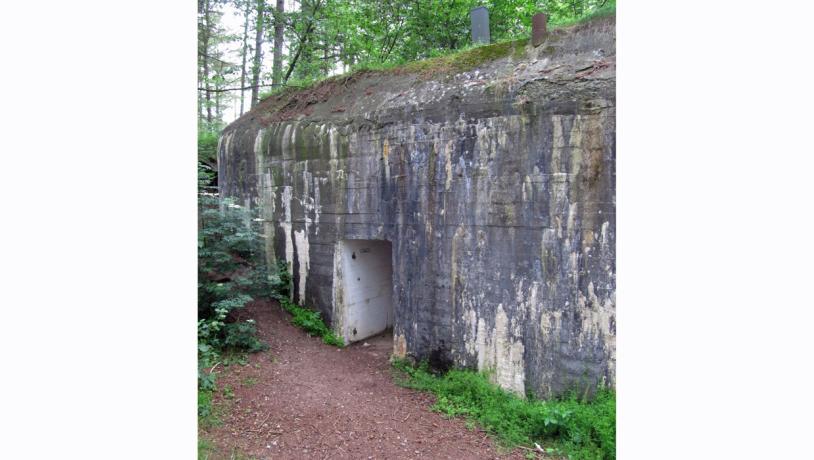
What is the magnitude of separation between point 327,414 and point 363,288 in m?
2.88

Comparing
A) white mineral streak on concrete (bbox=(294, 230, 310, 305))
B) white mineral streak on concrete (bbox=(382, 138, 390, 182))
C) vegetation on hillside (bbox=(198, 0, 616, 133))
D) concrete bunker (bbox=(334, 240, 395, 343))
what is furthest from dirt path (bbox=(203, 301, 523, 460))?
Answer: vegetation on hillside (bbox=(198, 0, 616, 133))

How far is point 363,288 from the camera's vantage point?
26.1 feet

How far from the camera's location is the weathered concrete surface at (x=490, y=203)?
524 cm

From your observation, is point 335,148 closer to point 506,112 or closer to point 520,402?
point 506,112

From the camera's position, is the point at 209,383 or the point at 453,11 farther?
the point at 453,11

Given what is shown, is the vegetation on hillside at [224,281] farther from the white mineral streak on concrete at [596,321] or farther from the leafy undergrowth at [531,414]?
the white mineral streak on concrete at [596,321]

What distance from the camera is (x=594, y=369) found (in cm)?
523

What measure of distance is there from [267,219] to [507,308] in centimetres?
497

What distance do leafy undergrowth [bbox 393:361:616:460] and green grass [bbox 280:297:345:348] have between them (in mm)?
1779

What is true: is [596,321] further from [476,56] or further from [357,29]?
[357,29]

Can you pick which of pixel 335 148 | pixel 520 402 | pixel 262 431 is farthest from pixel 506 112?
pixel 262 431

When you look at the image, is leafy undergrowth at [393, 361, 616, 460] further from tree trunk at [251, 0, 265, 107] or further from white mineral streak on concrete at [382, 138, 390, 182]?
tree trunk at [251, 0, 265, 107]

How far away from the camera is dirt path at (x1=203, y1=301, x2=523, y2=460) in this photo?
4.67 m

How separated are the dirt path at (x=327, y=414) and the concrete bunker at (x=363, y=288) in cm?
69
